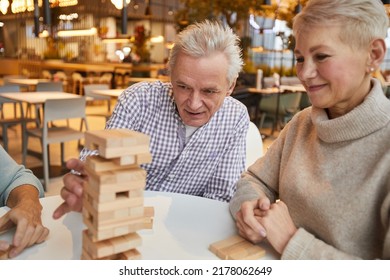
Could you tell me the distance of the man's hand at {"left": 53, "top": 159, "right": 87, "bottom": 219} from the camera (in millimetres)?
878

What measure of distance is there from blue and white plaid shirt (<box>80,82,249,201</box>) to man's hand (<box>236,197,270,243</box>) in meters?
0.63

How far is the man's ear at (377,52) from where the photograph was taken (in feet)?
2.96

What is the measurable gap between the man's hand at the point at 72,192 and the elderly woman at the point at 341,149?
43cm

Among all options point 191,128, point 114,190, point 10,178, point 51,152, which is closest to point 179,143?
point 191,128

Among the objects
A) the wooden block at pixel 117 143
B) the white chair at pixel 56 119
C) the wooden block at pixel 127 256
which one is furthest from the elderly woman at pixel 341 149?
the white chair at pixel 56 119

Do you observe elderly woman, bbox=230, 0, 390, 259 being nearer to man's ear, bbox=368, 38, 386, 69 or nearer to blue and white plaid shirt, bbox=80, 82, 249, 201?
man's ear, bbox=368, 38, 386, 69

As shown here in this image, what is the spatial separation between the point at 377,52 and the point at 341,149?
254 mm

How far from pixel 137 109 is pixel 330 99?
914mm

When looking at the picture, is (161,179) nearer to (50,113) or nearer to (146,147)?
(146,147)

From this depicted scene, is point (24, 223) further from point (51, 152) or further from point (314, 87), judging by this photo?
point (51, 152)

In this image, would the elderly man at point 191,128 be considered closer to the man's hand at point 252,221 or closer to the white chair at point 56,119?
the man's hand at point 252,221
